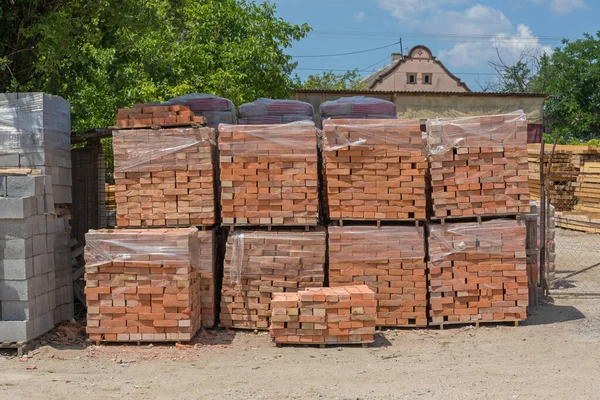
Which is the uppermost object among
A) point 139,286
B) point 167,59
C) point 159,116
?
point 167,59

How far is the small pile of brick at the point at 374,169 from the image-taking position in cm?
998

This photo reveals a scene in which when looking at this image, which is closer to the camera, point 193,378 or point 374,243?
point 193,378

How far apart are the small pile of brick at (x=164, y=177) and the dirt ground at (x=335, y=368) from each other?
71.0 inches

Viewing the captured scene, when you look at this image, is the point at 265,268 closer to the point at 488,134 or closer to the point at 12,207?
the point at 12,207

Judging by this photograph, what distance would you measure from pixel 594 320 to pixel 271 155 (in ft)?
17.7

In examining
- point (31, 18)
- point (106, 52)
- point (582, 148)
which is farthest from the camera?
point (582, 148)

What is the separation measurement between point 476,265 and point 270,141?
11.2 feet

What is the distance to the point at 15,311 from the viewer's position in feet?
29.1

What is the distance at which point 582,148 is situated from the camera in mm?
23219

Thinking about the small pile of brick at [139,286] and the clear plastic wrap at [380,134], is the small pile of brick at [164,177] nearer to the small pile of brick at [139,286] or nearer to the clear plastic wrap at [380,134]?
the small pile of brick at [139,286]

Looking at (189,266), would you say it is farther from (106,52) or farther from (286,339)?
(106,52)

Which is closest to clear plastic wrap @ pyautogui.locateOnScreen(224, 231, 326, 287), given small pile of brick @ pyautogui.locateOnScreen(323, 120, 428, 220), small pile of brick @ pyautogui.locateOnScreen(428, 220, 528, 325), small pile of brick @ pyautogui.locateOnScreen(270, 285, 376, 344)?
small pile of brick @ pyautogui.locateOnScreen(323, 120, 428, 220)

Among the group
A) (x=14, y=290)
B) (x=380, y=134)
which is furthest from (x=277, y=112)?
(x=14, y=290)

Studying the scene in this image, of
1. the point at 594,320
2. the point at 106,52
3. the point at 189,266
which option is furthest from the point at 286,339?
the point at 106,52
